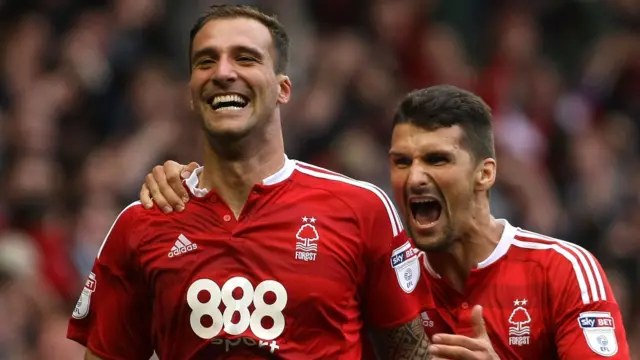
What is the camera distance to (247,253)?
18.1ft

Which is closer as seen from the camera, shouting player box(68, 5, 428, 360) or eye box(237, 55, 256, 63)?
shouting player box(68, 5, 428, 360)

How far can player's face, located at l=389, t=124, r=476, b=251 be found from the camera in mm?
5930

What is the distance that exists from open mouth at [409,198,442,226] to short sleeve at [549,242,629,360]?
531mm

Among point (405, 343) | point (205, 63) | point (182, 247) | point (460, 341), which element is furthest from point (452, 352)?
point (205, 63)

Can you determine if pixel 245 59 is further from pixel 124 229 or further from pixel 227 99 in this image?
pixel 124 229

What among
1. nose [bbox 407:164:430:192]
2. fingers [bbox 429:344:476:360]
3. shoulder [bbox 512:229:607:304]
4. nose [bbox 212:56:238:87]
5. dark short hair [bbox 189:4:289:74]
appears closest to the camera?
fingers [bbox 429:344:476:360]

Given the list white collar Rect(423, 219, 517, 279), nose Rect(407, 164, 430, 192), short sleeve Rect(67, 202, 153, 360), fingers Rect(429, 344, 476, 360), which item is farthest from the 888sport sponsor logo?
white collar Rect(423, 219, 517, 279)

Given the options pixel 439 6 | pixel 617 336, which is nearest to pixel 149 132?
pixel 439 6

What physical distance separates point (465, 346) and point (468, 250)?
0.72 metres

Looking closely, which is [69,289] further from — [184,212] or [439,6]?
[439,6]

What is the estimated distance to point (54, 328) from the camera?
8.71 meters

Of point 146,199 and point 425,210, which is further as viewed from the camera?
point 425,210

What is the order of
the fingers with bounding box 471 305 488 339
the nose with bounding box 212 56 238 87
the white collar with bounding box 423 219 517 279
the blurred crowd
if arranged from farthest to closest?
the blurred crowd < the white collar with bounding box 423 219 517 279 < the nose with bounding box 212 56 238 87 < the fingers with bounding box 471 305 488 339

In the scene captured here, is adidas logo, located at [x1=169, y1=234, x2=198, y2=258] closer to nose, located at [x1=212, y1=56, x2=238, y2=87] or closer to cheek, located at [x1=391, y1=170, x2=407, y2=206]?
nose, located at [x1=212, y1=56, x2=238, y2=87]
